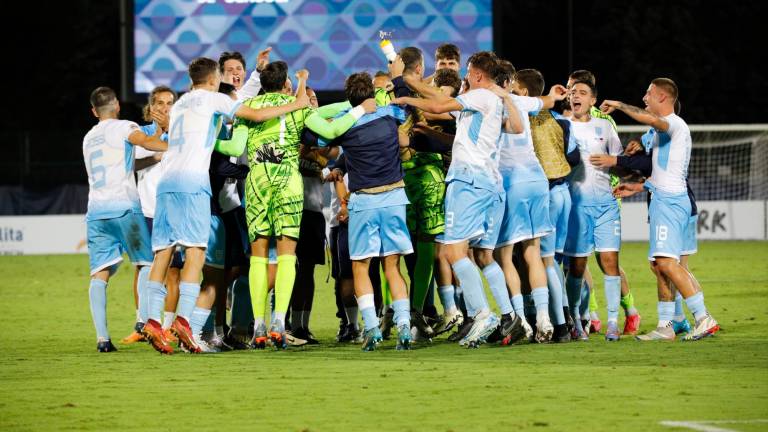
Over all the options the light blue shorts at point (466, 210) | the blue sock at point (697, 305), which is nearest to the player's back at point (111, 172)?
the light blue shorts at point (466, 210)

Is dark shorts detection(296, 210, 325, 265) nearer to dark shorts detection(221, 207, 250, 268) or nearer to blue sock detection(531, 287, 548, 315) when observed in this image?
dark shorts detection(221, 207, 250, 268)

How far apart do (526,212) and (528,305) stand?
3.20 ft

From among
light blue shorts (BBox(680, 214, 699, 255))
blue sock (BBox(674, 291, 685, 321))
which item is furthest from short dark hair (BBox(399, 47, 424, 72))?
blue sock (BBox(674, 291, 685, 321))

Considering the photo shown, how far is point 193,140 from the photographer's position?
10391 millimetres

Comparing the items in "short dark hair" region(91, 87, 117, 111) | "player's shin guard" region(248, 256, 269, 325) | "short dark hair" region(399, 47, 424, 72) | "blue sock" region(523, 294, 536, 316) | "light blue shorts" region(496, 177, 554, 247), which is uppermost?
"short dark hair" region(399, 47, 424, 72)

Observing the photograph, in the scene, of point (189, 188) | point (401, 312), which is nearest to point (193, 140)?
point (189, 188)

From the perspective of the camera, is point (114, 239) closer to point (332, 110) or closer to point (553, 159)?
A: point (332, 110)

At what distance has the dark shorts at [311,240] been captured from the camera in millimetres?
11500

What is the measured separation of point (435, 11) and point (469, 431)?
47.0 ft

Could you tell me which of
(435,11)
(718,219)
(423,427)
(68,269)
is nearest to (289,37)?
(435,11)

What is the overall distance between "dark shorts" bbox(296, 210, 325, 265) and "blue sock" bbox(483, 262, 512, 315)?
163 cm

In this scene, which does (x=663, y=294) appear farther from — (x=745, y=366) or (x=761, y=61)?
(x=761, y=61)

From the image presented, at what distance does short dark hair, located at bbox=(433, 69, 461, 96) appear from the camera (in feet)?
36.5

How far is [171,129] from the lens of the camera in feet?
34.4
